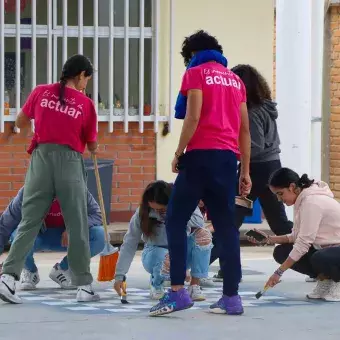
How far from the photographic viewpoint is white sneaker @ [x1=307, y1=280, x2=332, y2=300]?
9328mm

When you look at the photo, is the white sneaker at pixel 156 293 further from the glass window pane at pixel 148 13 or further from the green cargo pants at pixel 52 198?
the glass window pane at pixel 148 13

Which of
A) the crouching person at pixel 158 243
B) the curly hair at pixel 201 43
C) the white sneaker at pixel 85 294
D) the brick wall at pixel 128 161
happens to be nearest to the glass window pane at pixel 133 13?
the brick wall at pixel 128 161

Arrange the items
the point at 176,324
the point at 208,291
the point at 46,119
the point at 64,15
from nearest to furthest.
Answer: the point at 176,324 < the point at 46,119 < the point at 208,291 < the point at 64,15

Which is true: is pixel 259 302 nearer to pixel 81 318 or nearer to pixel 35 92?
pixel 81 318

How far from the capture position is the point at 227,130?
333 inches

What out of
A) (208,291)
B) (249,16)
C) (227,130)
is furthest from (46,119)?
(249,16)

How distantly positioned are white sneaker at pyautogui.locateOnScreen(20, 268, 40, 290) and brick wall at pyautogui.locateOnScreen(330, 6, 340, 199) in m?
7.57

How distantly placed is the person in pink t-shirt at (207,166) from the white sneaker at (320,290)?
99cm

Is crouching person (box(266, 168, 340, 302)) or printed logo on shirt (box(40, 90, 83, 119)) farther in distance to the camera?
crouching person (box(266, 168, 340, 302))

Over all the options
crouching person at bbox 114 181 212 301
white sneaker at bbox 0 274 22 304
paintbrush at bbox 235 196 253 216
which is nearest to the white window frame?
paintbrush at bbox 235 196 253 216

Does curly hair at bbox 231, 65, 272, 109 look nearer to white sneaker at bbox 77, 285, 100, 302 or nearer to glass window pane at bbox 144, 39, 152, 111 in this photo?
white sneaker at bbox 77, 285, 100, 302

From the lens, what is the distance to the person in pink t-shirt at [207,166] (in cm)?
837

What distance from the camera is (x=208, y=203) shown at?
8.50 metres

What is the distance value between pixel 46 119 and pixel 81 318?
4.59ft
